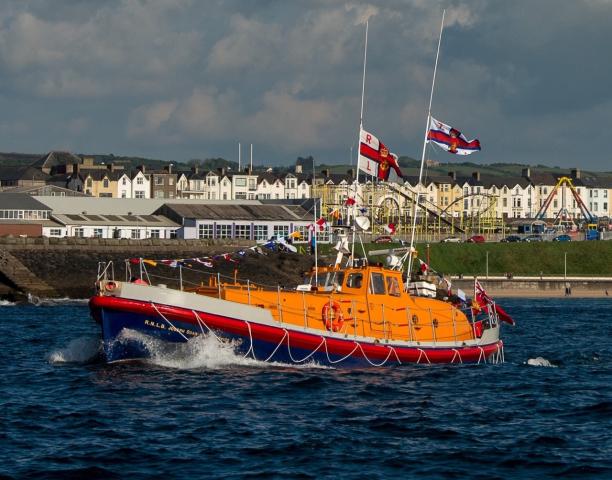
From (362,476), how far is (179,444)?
16.1 ft

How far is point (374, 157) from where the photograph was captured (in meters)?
42.6

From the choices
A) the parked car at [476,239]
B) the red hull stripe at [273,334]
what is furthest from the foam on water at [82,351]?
the parked car at [476,239]

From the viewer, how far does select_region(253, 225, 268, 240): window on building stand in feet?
385

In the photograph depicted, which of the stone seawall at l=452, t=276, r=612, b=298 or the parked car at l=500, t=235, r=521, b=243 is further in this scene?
the parked car at l=500, t=235, r=521, b=243

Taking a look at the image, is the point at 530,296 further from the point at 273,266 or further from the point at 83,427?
the point at 83,427

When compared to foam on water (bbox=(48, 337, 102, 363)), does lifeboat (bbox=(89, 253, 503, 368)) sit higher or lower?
higher

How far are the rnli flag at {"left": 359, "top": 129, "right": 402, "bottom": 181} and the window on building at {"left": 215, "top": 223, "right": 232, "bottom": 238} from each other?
2918 inches

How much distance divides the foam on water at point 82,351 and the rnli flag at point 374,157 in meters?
11.4

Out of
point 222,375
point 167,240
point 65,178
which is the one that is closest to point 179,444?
point 222,375

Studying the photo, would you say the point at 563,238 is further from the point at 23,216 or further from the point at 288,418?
the point at 288,418

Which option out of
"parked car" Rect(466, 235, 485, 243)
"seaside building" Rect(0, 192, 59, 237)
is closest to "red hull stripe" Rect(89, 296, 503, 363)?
"seaside building" Rect(0, 192, 59, 237)

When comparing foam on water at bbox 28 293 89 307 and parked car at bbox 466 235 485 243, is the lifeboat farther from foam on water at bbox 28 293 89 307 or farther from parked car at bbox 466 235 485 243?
parked car at bbox 466 235 485 243

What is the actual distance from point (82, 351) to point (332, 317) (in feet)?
29.1

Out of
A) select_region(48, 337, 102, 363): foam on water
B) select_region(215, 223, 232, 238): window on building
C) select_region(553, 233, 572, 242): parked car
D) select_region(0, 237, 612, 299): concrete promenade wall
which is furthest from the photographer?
select_region(553, 233, 572, 242): parked car
